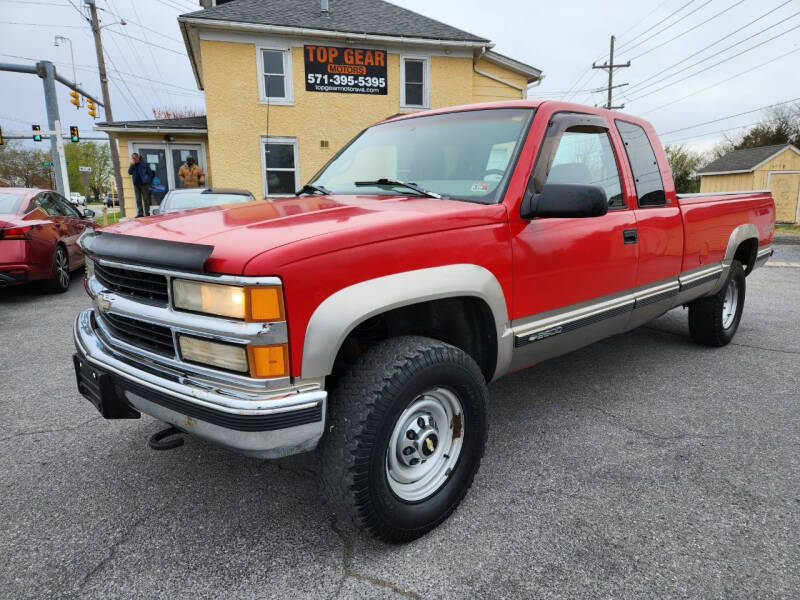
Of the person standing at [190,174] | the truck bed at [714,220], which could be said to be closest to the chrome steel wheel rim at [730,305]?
the truck bed at [714,220]

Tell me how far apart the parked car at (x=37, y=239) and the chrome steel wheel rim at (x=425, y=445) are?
208 inches

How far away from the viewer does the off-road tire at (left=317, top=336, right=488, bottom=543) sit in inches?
72.8

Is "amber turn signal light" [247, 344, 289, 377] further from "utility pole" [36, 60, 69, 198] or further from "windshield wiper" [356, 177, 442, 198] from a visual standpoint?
"utility pole" [36, 60, 69, 198]

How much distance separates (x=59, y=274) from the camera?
24.1 ft

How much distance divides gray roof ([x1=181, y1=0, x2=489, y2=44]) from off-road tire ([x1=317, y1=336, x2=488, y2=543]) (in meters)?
14.6

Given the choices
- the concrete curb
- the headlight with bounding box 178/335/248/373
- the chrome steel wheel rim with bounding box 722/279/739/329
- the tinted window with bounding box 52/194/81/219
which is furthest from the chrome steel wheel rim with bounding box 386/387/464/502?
the concrete curb

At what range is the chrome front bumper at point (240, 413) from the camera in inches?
66.4

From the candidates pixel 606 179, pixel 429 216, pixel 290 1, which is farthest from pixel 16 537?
pixel 290 1

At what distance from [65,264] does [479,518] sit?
764 cm

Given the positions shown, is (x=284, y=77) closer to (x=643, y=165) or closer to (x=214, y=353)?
(x=643, y=165)

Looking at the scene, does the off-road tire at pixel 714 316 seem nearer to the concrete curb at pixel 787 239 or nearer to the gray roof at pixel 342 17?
the gray roof at pixel 342 17

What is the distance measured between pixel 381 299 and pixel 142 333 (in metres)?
0.98

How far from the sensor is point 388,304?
1919mm

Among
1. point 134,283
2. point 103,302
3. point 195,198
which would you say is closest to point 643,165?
point 134,283
